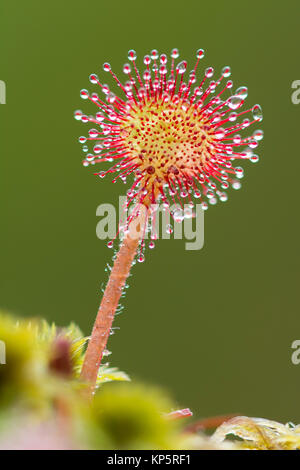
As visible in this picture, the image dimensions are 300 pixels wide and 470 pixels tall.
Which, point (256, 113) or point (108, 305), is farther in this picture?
point (256, 113)

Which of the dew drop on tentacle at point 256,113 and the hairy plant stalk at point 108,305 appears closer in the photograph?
the hairy plant stalk at point 108,305

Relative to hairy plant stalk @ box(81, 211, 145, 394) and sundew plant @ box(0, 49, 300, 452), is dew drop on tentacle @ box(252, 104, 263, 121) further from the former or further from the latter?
hairy plant stalk @ box(81, 211, 145, 394)

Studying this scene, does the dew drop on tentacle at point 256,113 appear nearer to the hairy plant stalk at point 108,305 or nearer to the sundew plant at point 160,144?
the sundew plant at point 160,144

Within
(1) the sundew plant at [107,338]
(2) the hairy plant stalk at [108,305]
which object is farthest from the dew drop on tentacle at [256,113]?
(2) the hairy plant stalk at [108,305]

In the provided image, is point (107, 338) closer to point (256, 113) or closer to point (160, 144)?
point (160, 144)

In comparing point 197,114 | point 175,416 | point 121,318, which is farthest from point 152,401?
point 121,318

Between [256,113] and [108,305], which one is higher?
[256,113]

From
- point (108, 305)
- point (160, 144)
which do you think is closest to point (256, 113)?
point (160, 144)

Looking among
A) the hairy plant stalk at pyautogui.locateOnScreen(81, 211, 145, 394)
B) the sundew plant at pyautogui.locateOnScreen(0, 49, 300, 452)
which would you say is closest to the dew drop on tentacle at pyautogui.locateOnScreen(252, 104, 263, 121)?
the sundew plant at pyautogui.locateOnScreen(0, 49, 300, 452)

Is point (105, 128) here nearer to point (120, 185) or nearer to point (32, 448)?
point (32, 448)
